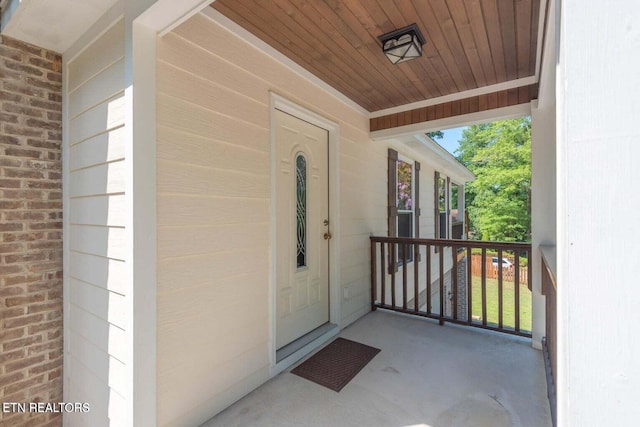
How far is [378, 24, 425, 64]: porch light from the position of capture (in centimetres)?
216

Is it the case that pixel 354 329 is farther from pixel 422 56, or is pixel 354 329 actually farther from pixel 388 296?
pixel 422 56

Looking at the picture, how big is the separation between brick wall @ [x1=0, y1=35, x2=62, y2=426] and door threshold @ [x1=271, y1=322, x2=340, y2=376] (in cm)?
156

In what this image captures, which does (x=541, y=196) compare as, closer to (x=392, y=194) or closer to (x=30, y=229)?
(x=392, y=194)

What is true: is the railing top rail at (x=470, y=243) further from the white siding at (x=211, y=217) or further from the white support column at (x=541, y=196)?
the white siding at (x=211, y=217)

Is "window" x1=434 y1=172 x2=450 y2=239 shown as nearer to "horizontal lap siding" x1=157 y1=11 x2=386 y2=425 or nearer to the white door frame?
the white door frame

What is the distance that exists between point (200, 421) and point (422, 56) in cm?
331

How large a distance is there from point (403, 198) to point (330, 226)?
274cm

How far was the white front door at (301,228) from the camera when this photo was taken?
2701mm

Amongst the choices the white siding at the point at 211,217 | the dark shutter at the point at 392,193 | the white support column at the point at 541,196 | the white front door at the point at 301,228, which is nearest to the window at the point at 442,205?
the dark shutter at the point at 392,193

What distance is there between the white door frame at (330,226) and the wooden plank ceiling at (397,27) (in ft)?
1.38

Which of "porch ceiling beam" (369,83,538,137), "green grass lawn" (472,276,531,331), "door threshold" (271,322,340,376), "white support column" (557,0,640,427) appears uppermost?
"porch ceiling beam" (369,83,538,137)

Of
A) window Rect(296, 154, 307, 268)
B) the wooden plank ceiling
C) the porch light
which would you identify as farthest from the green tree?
window Rect(296, 154, 307, 268)

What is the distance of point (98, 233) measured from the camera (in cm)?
177

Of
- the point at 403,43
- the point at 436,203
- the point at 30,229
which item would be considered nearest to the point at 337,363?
the point at 30,229
